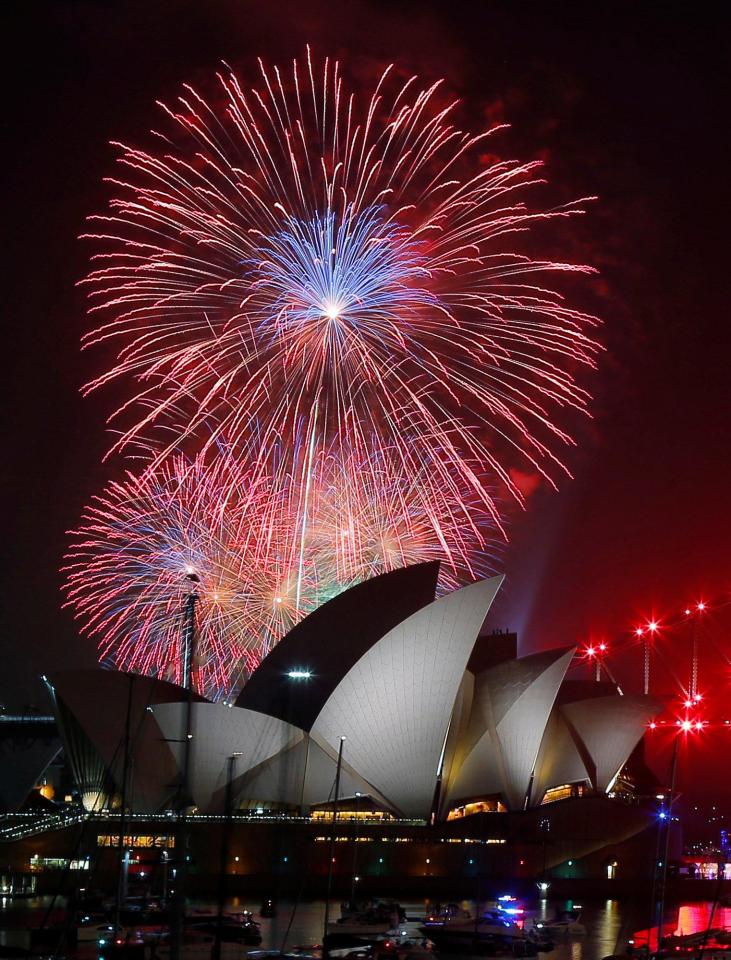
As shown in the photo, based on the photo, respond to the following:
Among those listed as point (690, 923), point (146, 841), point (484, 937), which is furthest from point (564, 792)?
point (484, 937)

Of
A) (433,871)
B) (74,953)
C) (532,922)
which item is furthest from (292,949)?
(433,871)

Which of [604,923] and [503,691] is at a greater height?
[503,691]

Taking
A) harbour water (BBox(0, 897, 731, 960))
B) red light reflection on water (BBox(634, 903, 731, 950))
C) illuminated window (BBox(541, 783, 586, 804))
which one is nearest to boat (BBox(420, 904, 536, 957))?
harbour water (BBox(0, 897, 731, 960))

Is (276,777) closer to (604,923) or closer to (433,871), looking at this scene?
(433,871)

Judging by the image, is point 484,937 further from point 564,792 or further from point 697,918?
point 564,792

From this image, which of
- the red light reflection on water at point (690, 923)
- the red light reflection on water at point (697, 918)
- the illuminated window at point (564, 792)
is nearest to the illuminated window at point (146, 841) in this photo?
the illuminated window at point (564, 792)

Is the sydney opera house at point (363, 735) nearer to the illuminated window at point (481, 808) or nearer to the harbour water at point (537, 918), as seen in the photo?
the illuminated window at point (481, 808)

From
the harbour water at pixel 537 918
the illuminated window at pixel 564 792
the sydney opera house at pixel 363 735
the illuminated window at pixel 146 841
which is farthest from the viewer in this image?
the illuminated window at pixel 564 792

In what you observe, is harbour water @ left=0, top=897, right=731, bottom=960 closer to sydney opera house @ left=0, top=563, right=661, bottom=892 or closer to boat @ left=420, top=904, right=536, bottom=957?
boat @ left=420, top=904, right=536, bottom=957
